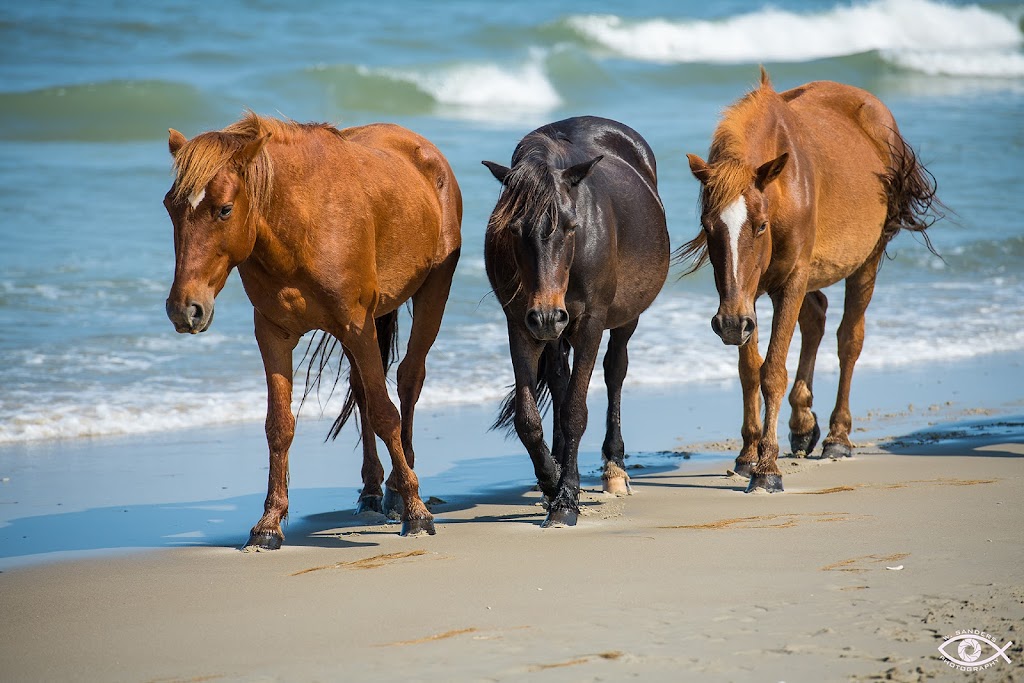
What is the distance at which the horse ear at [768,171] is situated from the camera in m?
5.78

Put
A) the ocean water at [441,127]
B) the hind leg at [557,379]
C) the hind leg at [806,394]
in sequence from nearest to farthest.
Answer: the hind leg at [557,379]
the hind leg at [806,394]
the ocean water at [441,127]

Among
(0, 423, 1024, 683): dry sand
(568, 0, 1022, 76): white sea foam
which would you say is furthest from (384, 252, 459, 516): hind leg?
(568, 0, 1022, 76): white sea foam

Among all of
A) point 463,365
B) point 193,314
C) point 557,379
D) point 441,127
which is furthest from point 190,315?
point 441,127

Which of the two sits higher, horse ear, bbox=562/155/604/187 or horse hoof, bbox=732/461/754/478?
horse ear, bbox=562/155/604/187

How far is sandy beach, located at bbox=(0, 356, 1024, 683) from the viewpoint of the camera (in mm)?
3660

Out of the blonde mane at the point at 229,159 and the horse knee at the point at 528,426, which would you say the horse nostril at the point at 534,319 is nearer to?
the horse knee at the point at 528,426

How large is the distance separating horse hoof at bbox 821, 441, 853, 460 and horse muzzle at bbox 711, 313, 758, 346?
60.5 inches

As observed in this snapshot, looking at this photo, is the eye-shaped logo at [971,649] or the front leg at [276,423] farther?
the front leg at [276,423]

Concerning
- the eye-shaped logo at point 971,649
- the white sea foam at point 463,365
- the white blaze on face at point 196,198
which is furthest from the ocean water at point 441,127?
the eye-shaped logo at point 971,649

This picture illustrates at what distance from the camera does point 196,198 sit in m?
4.52

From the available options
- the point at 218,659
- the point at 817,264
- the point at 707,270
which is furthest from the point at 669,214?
the point at 218,659

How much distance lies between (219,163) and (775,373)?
10.0 ft

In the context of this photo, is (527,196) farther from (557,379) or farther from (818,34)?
(818,34)

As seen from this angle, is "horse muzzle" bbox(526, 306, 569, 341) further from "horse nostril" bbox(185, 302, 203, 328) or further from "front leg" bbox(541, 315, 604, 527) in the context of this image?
"horse nostril" bbox(185, 302, 203, 328)
